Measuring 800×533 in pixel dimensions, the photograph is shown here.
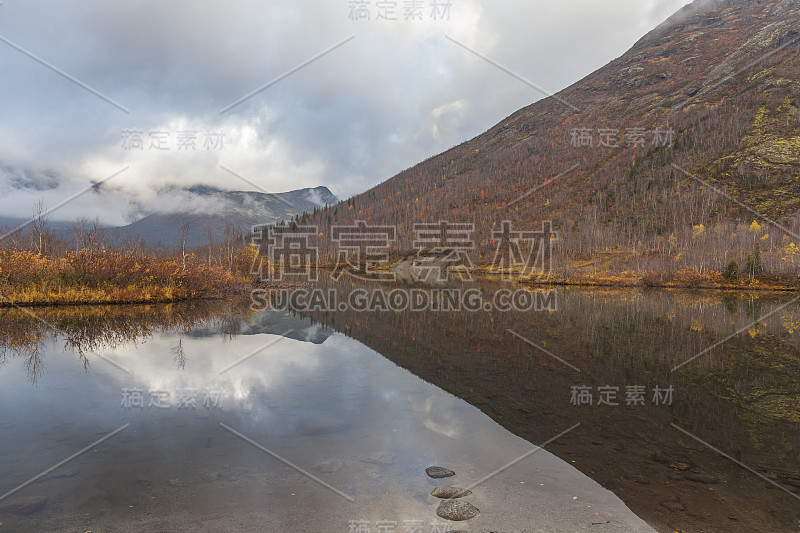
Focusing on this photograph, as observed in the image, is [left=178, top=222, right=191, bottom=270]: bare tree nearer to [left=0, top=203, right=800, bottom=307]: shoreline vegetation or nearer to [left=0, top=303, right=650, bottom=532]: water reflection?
[left=0, top=203, right=800, bottom=307]: shoreline vegetation

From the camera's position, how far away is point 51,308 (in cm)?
2066

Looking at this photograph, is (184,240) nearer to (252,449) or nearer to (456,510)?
(252,449)

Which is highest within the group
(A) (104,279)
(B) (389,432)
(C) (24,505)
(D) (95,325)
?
(A) (104,279)

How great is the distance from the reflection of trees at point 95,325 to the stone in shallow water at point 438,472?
842 centimetres

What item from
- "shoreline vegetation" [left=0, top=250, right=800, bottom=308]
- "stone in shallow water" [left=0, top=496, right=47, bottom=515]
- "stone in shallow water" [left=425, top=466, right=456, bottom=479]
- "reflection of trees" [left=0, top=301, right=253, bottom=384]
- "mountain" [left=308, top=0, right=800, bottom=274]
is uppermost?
"mountain" [left=308, top=0, right=800, bottom=274]

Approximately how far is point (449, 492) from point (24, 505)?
479cm

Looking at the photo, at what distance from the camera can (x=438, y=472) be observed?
5598mm

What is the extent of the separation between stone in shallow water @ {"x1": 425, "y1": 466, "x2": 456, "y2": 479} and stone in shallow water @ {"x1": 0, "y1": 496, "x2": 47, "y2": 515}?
449cm

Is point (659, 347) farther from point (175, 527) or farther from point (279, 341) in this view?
point (175, 527)

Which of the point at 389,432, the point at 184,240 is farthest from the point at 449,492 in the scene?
the point at 184,240

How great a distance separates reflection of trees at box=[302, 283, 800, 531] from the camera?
5309 millimetres

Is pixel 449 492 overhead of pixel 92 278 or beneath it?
beneath

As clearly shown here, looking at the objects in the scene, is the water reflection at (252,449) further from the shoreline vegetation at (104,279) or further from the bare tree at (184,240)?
the bare tree at (184,240)

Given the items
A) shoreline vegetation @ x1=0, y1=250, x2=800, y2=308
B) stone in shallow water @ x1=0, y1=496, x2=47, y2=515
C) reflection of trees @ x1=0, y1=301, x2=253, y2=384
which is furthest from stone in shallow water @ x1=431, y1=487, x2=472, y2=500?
shoreline vegetation @ x1=0, y1=250, x2=800, y2=308
